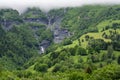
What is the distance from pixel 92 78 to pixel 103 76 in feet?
16.3

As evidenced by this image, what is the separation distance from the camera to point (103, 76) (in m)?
196

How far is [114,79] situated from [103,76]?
5.96 m

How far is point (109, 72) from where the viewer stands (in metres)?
199

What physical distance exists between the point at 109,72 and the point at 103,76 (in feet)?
15.4

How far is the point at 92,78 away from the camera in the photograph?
19638cm

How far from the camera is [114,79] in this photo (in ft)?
651

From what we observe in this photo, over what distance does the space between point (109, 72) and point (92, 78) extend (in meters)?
8.69

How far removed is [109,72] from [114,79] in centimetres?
384

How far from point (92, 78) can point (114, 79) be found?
1025 cm
